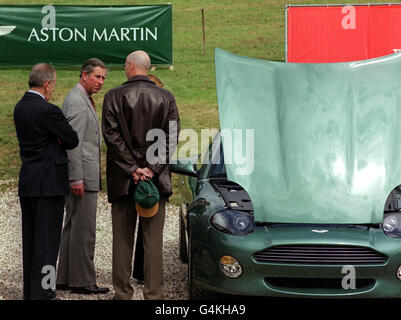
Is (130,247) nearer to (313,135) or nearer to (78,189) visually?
(78,189)

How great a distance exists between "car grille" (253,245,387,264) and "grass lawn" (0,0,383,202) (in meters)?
7.53

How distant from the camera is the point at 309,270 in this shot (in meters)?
4.92

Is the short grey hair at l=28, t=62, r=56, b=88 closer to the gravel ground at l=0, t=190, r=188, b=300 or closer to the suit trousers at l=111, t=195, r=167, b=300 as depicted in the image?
the suit trousers at l=111, t=195, r=167, b=300

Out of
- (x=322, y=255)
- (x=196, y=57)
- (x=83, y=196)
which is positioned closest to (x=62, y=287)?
(x=83, y=196)

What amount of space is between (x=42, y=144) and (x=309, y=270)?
2243mm

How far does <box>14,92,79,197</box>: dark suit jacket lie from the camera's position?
552 cm

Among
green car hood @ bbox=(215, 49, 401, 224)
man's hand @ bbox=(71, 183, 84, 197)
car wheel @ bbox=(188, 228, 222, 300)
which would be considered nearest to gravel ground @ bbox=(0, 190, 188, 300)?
car wheel @ bbox=(188, 228, 222, 300)

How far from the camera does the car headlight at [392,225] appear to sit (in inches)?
201

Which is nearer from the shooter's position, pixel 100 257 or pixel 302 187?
pixel 302 187

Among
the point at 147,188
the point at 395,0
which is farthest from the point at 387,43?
the point at 395,0

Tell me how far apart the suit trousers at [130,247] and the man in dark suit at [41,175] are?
490mm

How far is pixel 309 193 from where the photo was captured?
17.5 feet

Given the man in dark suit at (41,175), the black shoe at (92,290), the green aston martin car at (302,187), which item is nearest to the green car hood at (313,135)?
the green aston martin car at (302,187)
